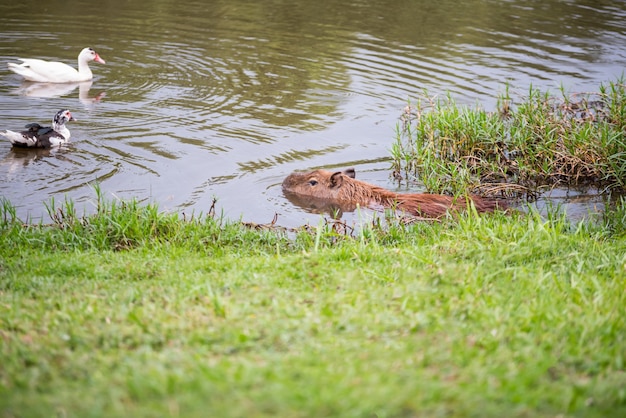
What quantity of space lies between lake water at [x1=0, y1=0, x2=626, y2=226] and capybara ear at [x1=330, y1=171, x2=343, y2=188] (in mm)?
622

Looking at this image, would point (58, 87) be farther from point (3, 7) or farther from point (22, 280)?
point (22, 280)

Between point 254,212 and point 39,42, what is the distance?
9856 mm

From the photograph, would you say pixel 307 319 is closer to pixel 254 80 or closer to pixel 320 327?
pixel 320 327

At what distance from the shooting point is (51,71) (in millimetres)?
13469

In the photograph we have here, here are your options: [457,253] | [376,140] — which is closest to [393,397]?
[457,253]

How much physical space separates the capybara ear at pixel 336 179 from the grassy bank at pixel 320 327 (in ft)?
7.77

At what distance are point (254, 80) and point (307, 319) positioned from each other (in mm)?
10164

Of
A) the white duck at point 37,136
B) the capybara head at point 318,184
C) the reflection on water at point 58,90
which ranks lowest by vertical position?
the capybara head at point 318,184

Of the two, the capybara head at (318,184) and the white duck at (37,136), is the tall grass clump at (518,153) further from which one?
the white duck at (37,136)

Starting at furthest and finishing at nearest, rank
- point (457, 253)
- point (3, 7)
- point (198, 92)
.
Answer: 1. point (3, 7)
2. point (198, 92)
3. point (457, 253)

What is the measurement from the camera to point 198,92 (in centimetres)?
1335

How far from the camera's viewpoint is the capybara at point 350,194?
27.8 feet

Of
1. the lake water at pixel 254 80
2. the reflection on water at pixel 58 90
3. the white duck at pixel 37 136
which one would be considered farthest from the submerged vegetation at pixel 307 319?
A: the reflection on water at pixel 58 90

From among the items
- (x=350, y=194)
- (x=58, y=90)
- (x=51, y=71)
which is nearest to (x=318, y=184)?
(x=350, y=194)
